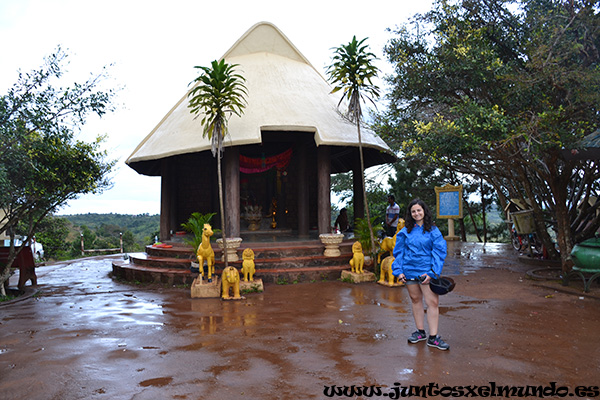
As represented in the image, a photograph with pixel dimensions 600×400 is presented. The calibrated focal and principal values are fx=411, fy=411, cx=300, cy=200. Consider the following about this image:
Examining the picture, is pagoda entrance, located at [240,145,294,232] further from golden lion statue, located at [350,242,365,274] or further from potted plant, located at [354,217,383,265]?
golden lion statue, located at [350,242,365,274]

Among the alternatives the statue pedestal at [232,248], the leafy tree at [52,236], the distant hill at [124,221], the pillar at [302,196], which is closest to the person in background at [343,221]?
the pillar at [302,196]

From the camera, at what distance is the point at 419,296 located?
4633 mm

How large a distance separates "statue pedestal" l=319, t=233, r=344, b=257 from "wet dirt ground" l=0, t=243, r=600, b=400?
1657 mm

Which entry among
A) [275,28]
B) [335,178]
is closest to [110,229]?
[335,178]

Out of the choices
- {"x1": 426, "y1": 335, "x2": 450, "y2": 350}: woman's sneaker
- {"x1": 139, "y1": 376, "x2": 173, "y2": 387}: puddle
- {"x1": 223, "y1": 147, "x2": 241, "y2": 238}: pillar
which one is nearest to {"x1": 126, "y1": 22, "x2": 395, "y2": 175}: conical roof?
{"x1": 223, "y1": 147, "x2": 241, "y2": 238}: pillar

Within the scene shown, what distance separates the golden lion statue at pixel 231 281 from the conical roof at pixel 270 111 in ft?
11.6

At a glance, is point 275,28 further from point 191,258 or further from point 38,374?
point 38,374

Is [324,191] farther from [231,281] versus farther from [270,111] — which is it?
[231,281]

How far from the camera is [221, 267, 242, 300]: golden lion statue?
24.6 feet

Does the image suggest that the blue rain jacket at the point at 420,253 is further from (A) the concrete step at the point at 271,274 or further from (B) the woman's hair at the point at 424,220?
(A) the concrete step at the point at 271,274

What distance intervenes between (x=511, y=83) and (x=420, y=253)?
5729mm

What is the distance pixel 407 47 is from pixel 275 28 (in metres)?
5.86

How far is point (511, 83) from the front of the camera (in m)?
8.38

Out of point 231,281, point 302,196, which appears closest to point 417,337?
point 231,281
